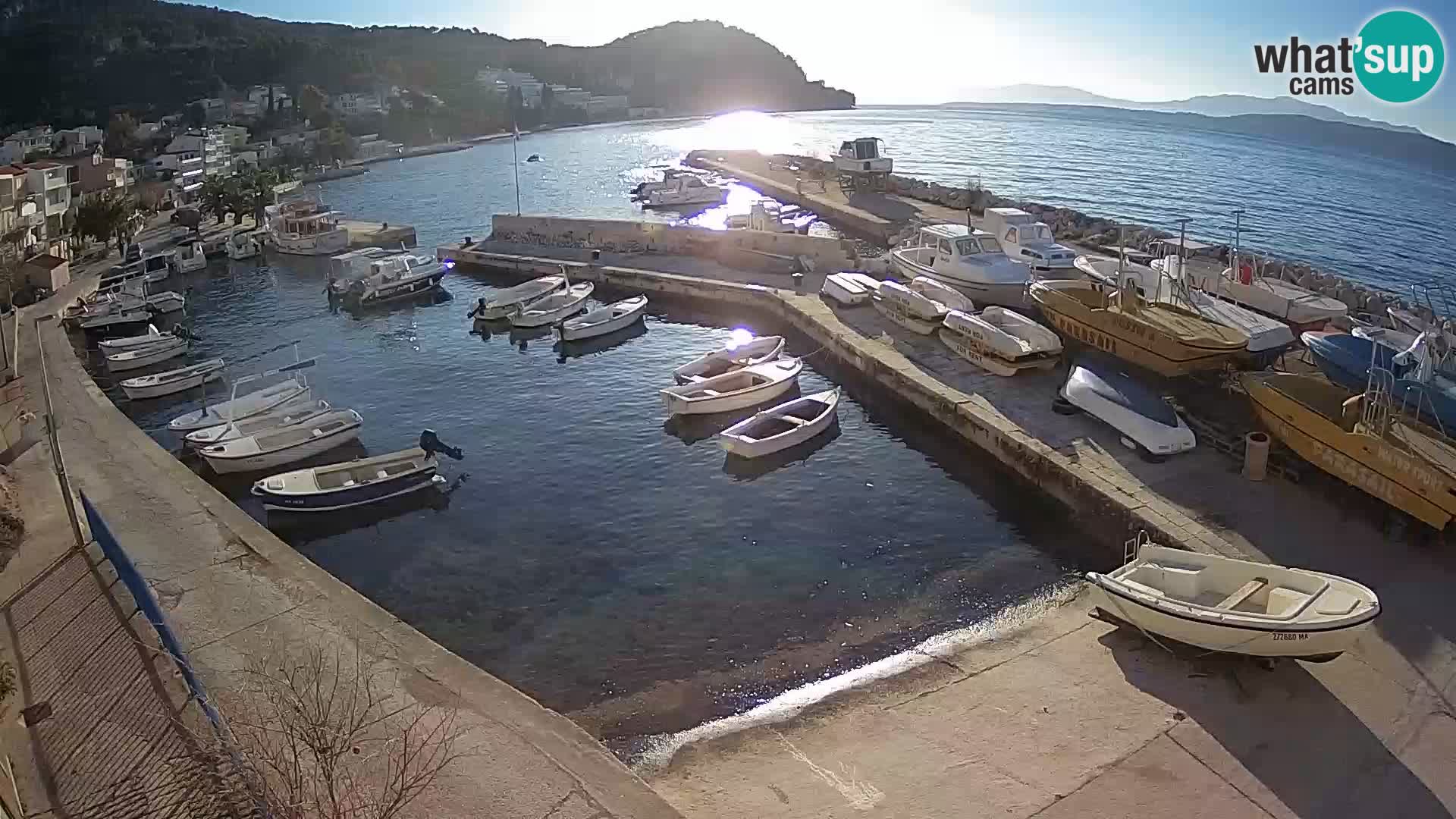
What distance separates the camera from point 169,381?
24453 mm

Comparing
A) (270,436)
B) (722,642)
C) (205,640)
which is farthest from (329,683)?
(270,436)

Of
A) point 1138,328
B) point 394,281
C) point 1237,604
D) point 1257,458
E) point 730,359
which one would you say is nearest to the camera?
point 1237,604

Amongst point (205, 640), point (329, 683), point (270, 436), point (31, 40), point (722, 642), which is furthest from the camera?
point (31, 40)

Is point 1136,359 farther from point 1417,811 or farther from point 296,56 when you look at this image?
point 296,56

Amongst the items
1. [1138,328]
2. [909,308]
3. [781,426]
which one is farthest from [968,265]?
[781,426]

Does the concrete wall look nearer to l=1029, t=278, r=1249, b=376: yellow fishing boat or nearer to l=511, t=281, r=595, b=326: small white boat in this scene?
l=511, t=281, r=595, b=326: small white boat

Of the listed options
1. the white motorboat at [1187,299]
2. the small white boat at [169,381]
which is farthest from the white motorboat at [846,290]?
→ the small white boat at [169,381]

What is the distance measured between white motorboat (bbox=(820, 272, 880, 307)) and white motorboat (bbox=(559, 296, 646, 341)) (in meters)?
5.85

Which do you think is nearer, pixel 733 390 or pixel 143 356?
pixel 733 390

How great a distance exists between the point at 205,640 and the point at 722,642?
6.49m

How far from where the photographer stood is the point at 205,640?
11656 millimetres

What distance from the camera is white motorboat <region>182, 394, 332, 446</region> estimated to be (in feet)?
64.2

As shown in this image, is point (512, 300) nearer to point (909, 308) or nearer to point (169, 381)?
point (169, 381)

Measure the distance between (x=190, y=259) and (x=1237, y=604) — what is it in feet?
137
